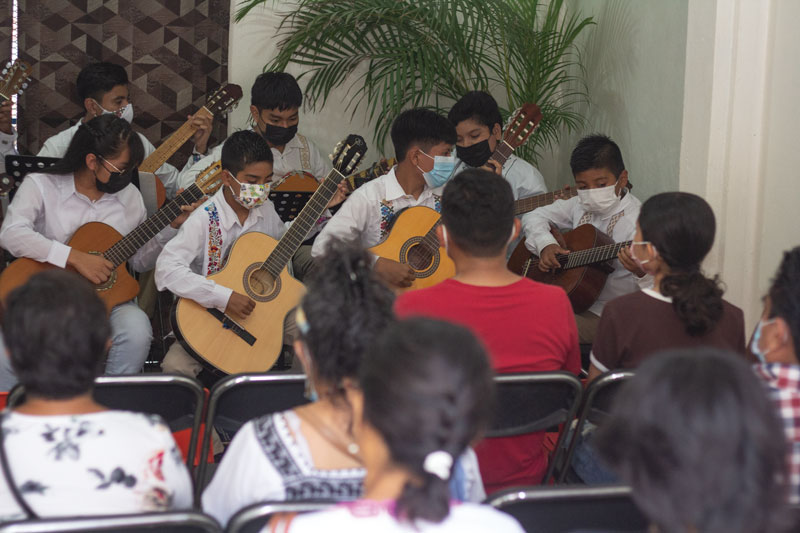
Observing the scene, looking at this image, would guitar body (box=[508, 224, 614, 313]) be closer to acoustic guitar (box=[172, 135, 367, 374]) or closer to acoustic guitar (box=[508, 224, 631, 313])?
acoustic guitar (box=[508, 224, 631, 313])

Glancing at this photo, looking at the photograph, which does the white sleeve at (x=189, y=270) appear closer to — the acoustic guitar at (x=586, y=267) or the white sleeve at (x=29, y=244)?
the white sleeve at (x=29, y=244)

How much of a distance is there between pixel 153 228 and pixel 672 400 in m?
3.13

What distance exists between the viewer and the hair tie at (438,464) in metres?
1.12

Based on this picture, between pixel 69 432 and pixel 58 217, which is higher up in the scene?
pixel 58 217

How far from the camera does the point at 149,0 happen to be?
569 centimetres

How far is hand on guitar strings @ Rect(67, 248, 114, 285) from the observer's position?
3.50 meters

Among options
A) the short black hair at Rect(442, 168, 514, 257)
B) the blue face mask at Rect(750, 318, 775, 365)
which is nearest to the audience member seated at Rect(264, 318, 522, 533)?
the blue face mask at Rect(750, 318, 775, 365)

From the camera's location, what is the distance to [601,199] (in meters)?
3.96

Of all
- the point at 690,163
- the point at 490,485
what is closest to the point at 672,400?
the point at 490,485

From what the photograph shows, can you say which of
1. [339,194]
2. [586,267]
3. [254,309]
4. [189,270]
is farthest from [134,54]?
[586,267]

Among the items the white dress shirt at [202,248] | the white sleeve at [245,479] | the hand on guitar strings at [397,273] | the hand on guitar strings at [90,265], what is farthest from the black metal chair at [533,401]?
the hand on guitar strings at [90,265]

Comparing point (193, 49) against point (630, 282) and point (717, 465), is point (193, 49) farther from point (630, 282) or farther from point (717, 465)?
point (717, 465)

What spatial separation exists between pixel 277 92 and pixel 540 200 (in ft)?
5.18

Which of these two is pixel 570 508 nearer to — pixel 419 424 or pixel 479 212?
pixel 419 424
